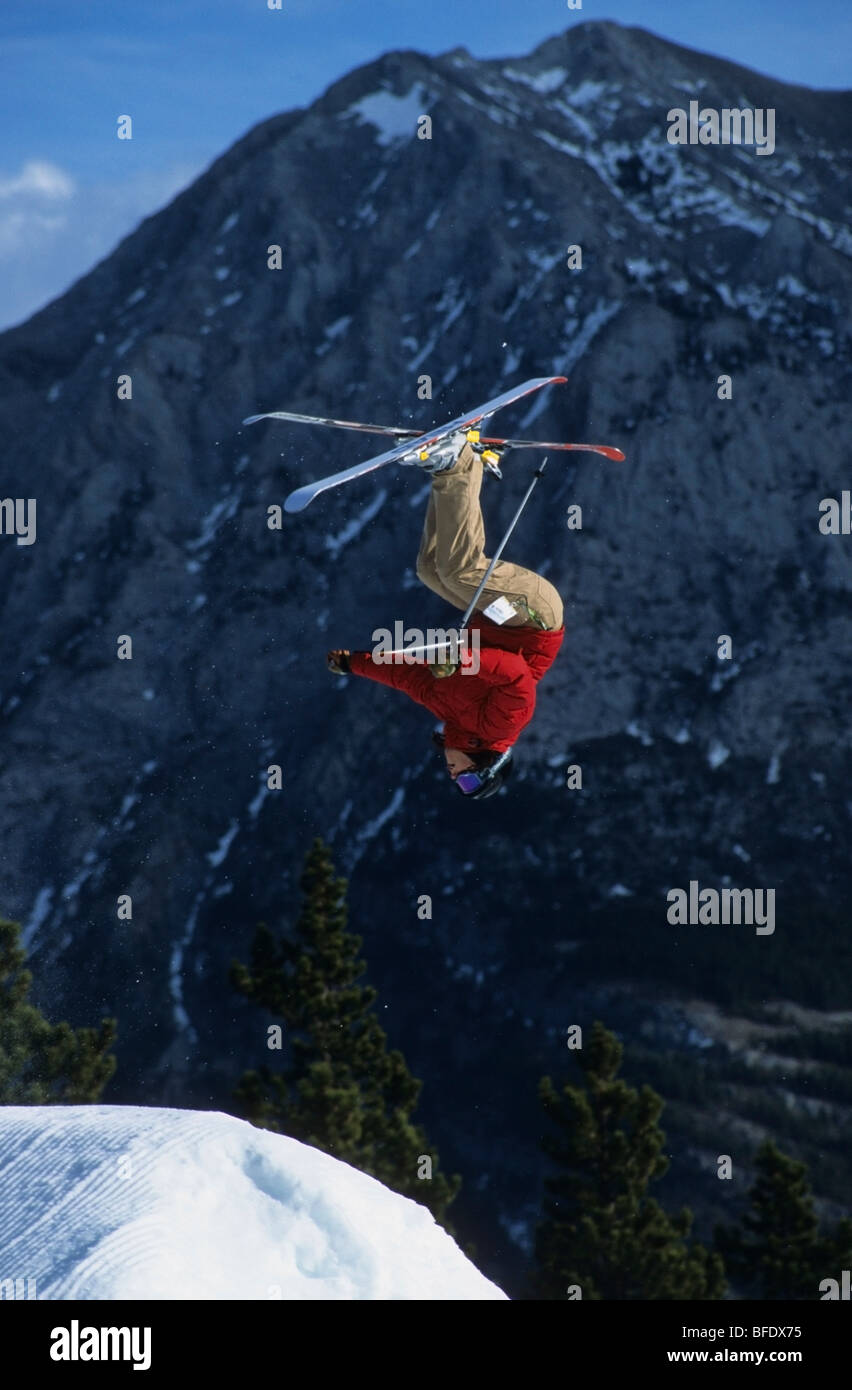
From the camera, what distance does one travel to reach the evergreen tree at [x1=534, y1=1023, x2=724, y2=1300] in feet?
129

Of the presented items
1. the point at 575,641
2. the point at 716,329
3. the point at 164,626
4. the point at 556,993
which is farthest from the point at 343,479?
the point at 716,329

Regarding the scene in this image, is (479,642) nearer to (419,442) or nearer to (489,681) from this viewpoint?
(489,681)

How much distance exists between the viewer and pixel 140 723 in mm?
161875

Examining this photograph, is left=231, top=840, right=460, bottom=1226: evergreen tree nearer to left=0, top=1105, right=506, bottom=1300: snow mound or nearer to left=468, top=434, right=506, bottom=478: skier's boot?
left=0, top=1105, right=506, bottom=1300: snow mound

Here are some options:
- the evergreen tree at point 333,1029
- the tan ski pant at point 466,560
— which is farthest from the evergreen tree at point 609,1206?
the tan ski pant at point 466,560

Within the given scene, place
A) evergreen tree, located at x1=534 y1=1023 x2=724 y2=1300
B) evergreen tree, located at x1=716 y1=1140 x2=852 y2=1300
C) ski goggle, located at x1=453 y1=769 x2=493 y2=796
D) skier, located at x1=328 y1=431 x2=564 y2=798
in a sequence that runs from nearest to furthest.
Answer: skier, located at x1=328 y1=431 x2=564 y2=798
ski goggle, located at x1=453 y1=769 x2=493 y2=796
evergreen tree, located at x1=534 y1=1023 x2=724 y2=1300
evergreen tree, located at x1=716 y1=1140 x2=852 y2=1300

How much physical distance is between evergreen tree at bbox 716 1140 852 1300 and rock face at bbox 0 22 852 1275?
87918 millimetres

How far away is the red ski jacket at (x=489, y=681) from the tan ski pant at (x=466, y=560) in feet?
0.83

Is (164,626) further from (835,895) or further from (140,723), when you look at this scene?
(835,895)

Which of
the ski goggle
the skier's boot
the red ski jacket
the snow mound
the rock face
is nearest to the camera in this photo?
the snow mound

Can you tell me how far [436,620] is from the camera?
15812cm

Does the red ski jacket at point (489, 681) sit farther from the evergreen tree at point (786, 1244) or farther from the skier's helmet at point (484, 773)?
the evergreen tree at point (786, 1244)

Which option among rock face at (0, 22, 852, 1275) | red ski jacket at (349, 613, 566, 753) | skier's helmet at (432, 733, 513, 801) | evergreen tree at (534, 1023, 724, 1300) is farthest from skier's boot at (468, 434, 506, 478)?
rock face at (0, 22, 852, 1275)
